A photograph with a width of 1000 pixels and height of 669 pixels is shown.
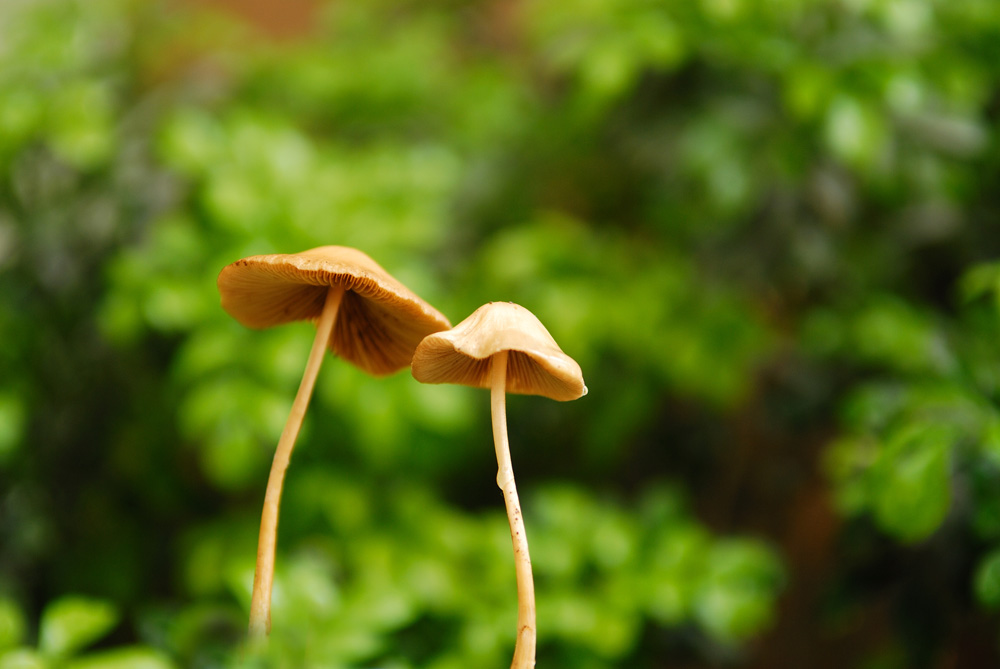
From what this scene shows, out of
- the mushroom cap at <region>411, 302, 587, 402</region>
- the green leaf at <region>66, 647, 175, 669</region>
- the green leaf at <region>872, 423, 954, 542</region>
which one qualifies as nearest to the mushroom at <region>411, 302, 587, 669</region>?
the mushroom cap at <region>411, 302, 587, 402</region>

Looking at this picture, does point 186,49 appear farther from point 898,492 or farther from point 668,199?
point 898,492

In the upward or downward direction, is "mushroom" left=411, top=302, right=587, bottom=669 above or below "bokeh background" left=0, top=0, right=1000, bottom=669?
below

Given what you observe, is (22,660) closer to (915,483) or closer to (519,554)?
(519,554)

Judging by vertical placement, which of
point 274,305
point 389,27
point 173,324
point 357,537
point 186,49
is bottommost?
point 274,305


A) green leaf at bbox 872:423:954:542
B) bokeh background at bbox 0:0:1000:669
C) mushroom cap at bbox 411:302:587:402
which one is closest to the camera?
mushroom cap at bbox 411:302:587:402

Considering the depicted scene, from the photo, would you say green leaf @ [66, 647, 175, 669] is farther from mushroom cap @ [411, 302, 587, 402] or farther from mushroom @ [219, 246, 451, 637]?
mushroom cap @ [411, 302, 587, 402]

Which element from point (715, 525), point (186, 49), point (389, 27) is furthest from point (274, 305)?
point (389, 27)
